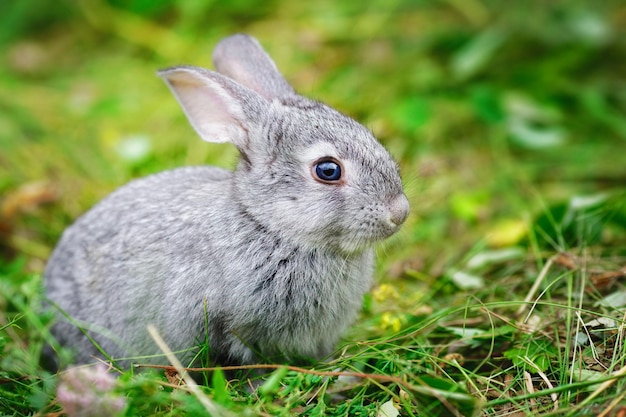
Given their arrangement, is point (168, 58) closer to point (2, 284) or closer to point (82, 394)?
point (2, 284)

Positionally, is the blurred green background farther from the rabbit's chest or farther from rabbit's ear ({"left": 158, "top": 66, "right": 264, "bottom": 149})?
rabbit's ear ({"left": 158, "top": 66, "right": 264, "bottom": 149})

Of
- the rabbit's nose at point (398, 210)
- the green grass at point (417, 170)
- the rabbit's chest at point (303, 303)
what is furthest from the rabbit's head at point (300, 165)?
the green grass at point (417, 170)

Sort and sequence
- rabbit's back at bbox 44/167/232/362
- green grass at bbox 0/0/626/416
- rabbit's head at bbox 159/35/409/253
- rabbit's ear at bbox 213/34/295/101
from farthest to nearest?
rabbit's ear at bbox 213/34/295/101 < rabbit's back at bbox 44/167/232/362 < rabbit's head at bbox 159/35/409/253 < green grass at bbox 0/0/626/416

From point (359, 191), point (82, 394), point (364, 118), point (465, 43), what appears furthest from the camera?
point (465, 43)

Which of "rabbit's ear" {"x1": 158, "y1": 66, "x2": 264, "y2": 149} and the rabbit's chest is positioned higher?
"rabbit's ear" {"x1": 158, "y1": 66, "x2": 264, "y2": 149}

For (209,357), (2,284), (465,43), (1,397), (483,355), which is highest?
(465,43)

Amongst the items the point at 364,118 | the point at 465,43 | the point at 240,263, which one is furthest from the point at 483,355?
the point at 465,43

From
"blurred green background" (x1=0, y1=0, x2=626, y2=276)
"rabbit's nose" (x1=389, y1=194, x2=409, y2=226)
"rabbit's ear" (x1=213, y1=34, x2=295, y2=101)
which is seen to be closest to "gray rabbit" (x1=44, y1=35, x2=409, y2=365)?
"rabbit's nose" (x1=389, y1=194, x2=409, y2=226)
